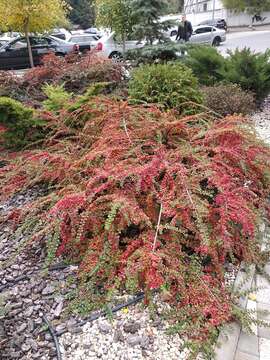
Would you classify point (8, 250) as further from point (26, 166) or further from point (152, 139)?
point (152, 139)

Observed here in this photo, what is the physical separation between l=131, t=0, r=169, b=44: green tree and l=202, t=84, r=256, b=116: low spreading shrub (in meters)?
1.86

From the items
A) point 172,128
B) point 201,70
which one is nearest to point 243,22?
point 201,70

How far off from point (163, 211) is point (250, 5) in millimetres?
31708

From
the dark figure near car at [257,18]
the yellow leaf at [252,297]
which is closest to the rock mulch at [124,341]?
the yellow leaf at [252,297]

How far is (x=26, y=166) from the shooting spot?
3.28 m

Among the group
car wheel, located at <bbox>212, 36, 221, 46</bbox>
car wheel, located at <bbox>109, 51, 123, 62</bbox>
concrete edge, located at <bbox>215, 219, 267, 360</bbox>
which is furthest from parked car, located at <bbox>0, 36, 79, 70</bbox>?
concrete edge, located at <bbox>215, 219, 267, 360</bbox>

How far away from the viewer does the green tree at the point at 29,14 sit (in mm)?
10297

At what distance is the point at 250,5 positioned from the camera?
29.1m

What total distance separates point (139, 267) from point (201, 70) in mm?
5361

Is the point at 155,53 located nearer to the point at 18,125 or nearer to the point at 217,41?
the point at 18,125

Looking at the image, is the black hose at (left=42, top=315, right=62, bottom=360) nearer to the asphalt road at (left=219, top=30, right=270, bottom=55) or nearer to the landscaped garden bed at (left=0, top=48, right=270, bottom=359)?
the landscaped garden bed at (left=0, top=48, right=270, bottom=359)

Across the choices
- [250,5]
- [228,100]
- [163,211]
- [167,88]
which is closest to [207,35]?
[250,5]

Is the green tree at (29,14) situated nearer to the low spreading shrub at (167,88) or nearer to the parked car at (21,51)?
the parked car at (21,51)

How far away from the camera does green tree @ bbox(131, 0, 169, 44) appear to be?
6.43 meters
